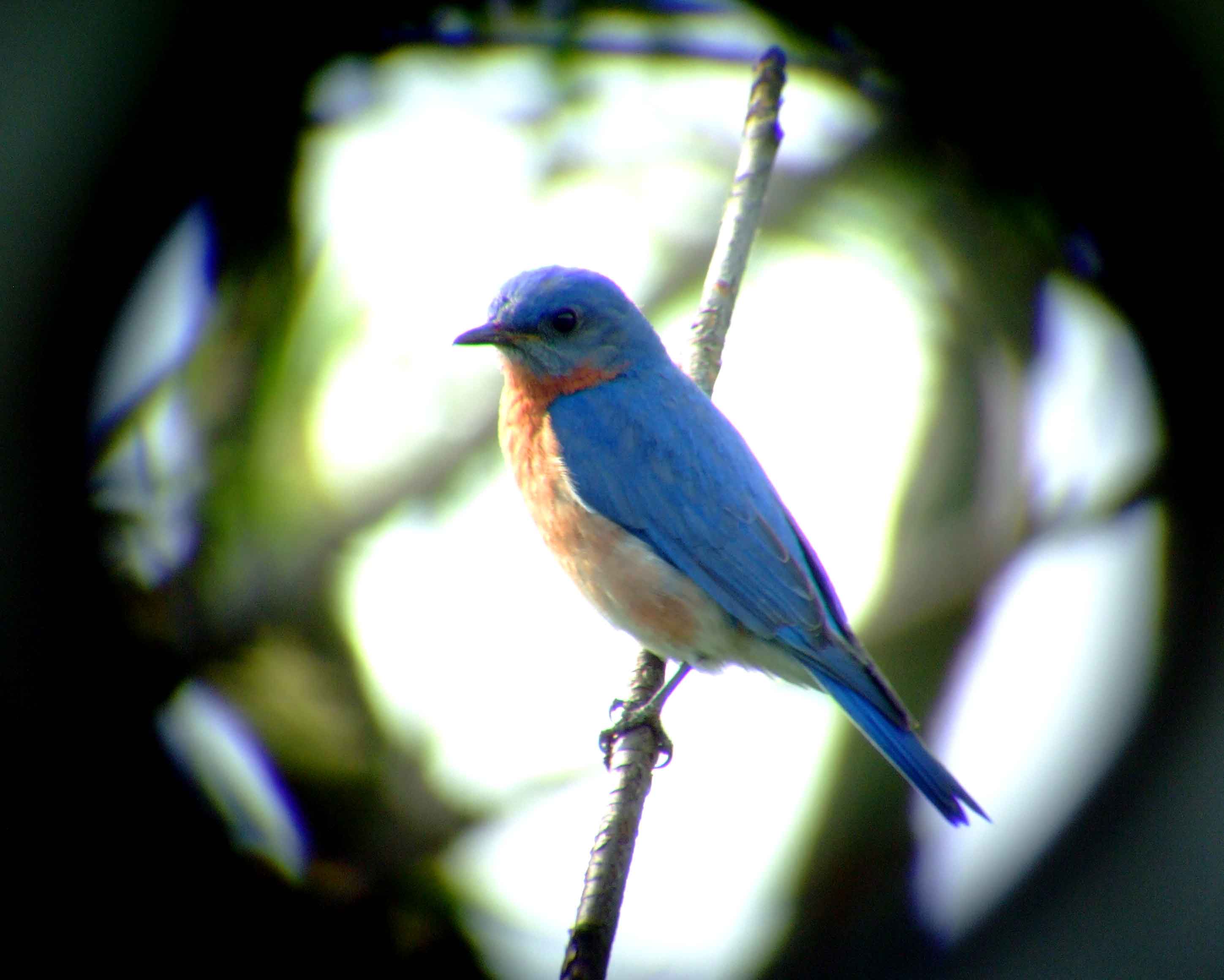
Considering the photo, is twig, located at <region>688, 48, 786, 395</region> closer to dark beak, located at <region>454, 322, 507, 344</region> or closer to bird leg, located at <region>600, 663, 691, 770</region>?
dark beak, located at <region>454, 322, 507, 344</region>

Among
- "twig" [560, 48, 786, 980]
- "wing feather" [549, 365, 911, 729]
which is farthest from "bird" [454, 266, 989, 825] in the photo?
"twig" [560, 48, 786, 980]

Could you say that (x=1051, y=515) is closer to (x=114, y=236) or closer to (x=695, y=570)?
(x=695, y=570)

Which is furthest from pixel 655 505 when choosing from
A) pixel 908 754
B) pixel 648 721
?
pixel 908 754

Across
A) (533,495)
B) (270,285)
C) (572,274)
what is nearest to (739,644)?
(533,495)

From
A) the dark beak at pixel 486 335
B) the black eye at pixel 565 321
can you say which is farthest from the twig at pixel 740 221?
the dark beak at pixel 486 335

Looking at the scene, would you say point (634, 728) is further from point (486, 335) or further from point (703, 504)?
point (486, 335)

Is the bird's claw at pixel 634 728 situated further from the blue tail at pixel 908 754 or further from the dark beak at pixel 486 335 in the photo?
the dark beak at pixel 486 335

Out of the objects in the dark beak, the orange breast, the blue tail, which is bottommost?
the blue tail
